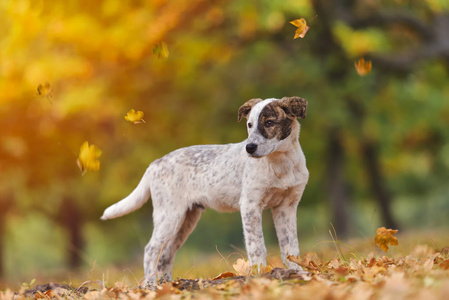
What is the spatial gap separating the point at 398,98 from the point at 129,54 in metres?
6.21

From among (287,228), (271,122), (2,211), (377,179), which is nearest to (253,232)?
(287,228)

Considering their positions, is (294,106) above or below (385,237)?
above

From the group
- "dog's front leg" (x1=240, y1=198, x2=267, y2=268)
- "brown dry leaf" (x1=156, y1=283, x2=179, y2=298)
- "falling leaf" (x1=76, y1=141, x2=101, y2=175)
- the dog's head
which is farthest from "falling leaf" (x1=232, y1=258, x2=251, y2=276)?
"falling leaf" (x1=76, y1=141, x2=101, y2=175)

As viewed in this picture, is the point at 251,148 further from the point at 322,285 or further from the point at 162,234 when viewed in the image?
the point at 162,234

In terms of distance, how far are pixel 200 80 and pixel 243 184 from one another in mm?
7623

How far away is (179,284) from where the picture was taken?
4242mm

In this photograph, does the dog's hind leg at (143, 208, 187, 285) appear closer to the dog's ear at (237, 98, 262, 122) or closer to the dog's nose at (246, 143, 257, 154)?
the dog's ear at (237, 98, 262, 122)

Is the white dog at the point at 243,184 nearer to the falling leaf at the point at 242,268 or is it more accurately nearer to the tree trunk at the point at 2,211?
the falling leaf at the point at 242,268

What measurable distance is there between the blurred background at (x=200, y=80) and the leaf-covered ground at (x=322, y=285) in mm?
5704

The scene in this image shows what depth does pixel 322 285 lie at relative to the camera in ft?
11.3

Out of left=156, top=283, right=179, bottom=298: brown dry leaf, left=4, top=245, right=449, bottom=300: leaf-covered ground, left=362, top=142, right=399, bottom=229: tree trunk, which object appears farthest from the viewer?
left=362, top=142, right=399, bottom=229: tree trunk

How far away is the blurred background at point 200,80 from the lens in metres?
10.8

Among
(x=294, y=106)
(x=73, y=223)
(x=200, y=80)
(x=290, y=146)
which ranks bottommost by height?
(x=73, y=223)

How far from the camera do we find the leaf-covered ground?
302 cm
